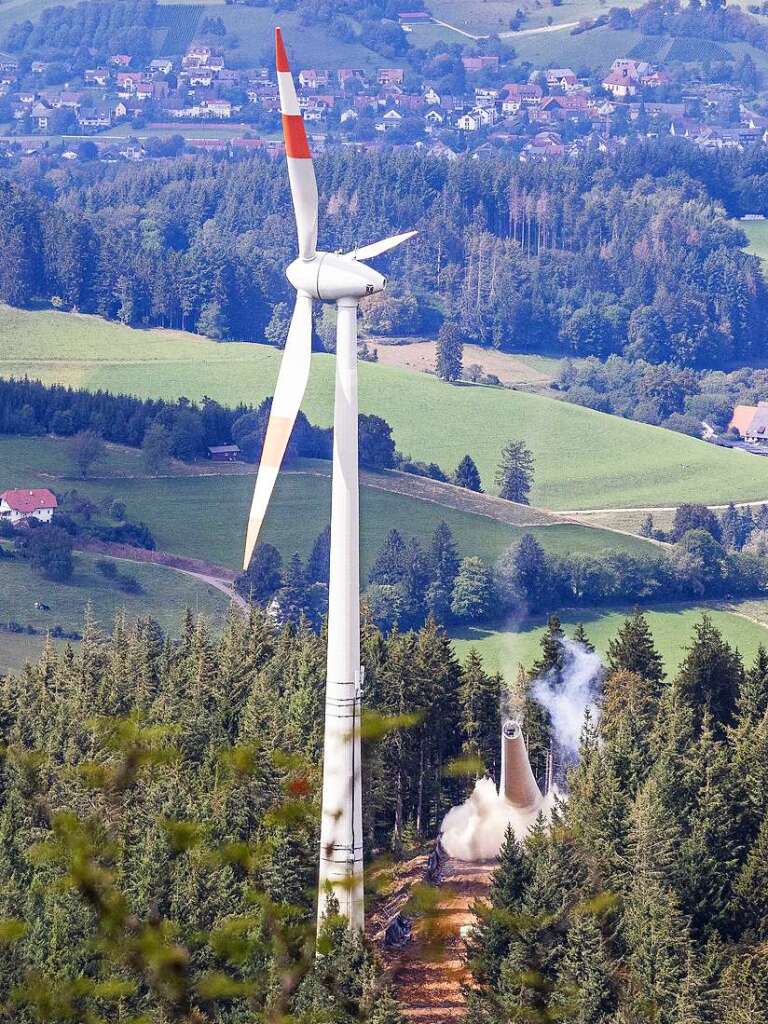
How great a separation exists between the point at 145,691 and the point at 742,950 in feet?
76.6

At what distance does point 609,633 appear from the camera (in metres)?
144

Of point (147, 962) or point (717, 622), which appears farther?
point (717, 622)

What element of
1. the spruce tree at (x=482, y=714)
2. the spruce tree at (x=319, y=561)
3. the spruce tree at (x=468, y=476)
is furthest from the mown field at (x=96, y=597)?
the spruce tree at (x=482, y=714)

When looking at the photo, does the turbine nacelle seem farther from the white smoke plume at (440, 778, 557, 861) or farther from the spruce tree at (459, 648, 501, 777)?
the spruce tree at (459, 648, 501, 777)

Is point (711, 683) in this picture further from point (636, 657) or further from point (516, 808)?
point (516, 808)

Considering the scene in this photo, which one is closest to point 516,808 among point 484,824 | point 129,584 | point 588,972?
point 484,824

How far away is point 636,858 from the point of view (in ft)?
180

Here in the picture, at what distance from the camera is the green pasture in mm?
136875

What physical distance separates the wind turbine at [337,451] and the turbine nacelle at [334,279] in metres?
0.02

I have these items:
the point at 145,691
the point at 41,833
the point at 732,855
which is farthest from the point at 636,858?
the point at 145,691

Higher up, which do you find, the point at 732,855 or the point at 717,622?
the point at 732,855

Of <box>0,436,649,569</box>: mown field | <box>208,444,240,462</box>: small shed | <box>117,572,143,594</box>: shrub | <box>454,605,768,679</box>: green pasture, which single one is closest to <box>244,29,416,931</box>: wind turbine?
<box>454,605,768,679</box>: green pasture

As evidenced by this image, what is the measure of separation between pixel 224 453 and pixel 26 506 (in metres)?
23.8

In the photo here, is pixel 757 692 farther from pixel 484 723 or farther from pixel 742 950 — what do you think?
pixel 742 950
